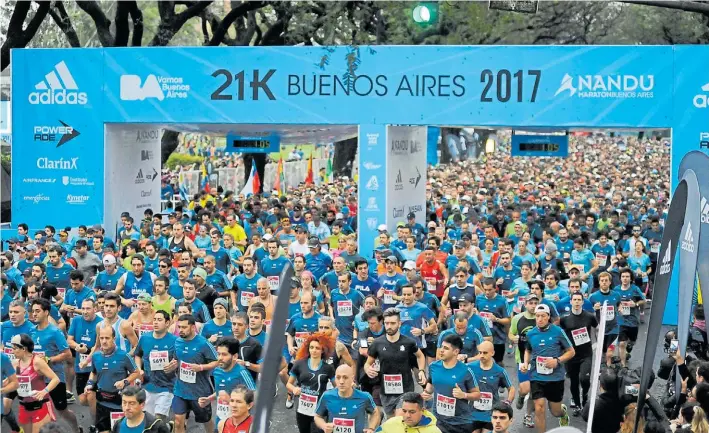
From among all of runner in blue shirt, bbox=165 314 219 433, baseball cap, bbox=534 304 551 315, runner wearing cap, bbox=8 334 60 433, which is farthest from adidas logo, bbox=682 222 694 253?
runner wearing cap, bbox=8 334 60 433

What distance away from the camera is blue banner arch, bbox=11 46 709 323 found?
2030cm

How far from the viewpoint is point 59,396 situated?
460 inches

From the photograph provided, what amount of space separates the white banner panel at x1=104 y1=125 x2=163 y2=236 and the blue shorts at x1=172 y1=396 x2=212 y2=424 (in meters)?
12.3

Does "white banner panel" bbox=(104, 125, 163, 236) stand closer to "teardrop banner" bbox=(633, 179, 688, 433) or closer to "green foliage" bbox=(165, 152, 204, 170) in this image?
"teardrop banner" bbox=(633, 179, 688, 433)

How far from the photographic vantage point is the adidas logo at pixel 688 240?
297 inches

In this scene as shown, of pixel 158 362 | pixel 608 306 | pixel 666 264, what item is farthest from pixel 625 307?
pixel 666 264

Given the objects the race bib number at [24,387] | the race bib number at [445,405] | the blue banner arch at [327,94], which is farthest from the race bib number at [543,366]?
the blue banner arch at [327,94]

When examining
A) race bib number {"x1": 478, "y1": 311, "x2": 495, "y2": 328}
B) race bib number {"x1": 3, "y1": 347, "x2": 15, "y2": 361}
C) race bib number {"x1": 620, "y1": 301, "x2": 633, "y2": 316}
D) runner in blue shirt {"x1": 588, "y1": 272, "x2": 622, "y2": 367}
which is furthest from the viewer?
race bib number {"x1": 620, "y1": 301, "x2": 633, "y2": 316}

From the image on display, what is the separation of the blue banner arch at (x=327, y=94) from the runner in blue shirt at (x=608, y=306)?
6010 millimetres

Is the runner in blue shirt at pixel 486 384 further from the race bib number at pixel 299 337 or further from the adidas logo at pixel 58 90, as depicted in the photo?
the adidas logo at pixel 58 90

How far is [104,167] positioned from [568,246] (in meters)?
8.94

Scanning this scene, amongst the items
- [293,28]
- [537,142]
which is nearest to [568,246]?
[537,142]

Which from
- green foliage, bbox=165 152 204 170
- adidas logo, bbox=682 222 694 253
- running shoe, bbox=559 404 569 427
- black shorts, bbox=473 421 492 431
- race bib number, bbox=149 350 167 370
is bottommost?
running shoe, bbox=559 404 569 427

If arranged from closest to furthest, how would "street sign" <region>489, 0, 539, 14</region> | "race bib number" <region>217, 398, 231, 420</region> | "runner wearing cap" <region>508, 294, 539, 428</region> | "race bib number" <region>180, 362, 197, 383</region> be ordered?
"race bib number" <region>217, 398, 231, 420</region> < "race bib number" <region>180, 362, 197, 383</region> < "street sign" <region>489, 0, 539, 14</region> < "runner wearing cap" <region>508, 294, 539, 428</region>
